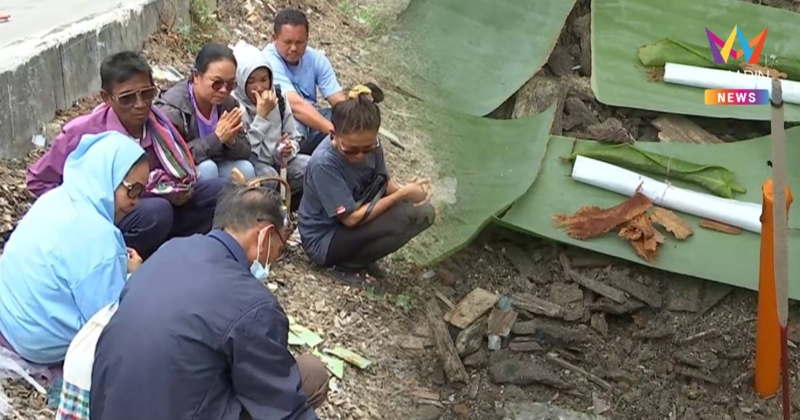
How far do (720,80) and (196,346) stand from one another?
3624 mm

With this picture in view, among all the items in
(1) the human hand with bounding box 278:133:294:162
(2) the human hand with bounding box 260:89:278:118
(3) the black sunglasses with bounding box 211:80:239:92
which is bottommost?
(1) the human hand with bounding box 278:133:294:162

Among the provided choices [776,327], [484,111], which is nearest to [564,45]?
[484,111]

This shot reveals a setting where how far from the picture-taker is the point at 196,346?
1928 millimetres

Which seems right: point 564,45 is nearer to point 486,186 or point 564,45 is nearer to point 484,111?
point 484,111

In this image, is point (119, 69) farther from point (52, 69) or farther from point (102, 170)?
point (52, 69)

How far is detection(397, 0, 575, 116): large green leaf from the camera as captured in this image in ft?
16.6

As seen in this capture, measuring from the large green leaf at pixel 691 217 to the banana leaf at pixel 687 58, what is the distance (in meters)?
0.57

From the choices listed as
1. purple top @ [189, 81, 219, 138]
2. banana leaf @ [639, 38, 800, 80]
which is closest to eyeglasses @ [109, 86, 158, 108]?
purple top @ [189, 81, 219, 138]

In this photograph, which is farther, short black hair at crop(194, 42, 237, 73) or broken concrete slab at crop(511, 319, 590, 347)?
broken concrete slab at crop(511, 319, 590, 347)

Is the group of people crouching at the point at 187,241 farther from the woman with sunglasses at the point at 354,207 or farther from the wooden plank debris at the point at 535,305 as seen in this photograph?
the wooden plank debris at the point at 535,305

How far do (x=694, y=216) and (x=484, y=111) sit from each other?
1393 millimetres

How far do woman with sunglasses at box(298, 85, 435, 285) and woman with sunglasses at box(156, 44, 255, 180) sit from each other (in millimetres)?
386

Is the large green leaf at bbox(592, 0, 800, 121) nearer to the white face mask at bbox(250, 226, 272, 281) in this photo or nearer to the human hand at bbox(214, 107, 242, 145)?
the human hand at bbox(214, 107, 242, 145)

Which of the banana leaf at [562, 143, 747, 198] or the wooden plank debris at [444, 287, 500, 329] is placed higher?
the banana leaf at [562, 143, 747, 198]
